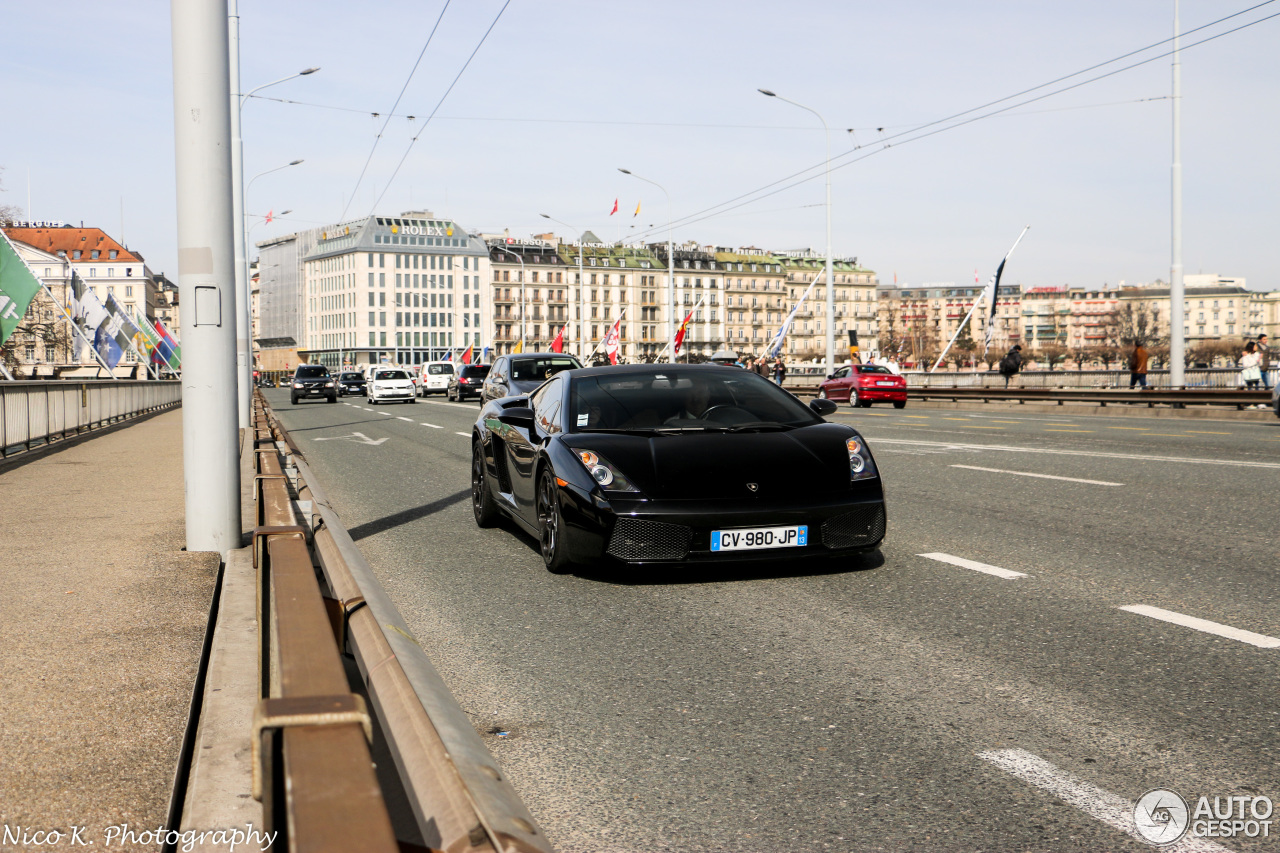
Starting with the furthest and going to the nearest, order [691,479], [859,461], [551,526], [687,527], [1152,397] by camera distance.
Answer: [1152,397]
[551,526]
[859,461]
[691,479]
[687,527]

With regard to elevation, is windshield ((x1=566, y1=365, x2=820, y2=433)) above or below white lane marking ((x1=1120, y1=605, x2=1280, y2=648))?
above

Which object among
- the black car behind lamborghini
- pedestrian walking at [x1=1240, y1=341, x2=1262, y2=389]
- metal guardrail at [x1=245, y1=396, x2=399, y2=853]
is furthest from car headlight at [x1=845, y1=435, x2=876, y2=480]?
pedestrian walking at [x1=1240, y1=341, x2=1262, y2=389]

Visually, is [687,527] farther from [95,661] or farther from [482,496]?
[482,496]

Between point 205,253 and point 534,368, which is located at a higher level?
point 205,253

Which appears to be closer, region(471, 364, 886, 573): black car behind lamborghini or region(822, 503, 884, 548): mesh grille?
region(471, 364, 886, 573): black car behind lamborghini

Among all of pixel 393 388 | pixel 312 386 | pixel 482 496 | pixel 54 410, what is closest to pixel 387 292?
pixel 312 386

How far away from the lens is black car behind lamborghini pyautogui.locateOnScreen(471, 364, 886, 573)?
21.1 feet

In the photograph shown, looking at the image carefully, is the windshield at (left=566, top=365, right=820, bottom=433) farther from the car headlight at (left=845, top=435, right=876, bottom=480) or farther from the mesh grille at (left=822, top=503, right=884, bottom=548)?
the mesh grille at (left=822, top=503, right=884, bottom=548)

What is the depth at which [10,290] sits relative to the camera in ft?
58.3

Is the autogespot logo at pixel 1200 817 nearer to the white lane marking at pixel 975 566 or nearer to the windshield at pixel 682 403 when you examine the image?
the white lane marking at pixel 975 566

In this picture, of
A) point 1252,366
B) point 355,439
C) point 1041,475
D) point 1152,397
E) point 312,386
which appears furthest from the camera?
point 312,386

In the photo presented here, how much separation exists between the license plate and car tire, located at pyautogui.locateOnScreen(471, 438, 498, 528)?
121 inches

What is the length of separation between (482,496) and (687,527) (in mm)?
3350

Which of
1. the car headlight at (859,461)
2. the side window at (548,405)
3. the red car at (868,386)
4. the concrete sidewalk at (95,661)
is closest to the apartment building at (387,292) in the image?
the red car at (868,386)
